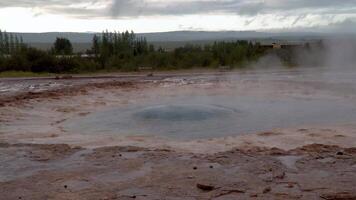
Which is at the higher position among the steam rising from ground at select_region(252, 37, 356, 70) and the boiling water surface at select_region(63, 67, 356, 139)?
the steam rising from ground at select_region(252, 37, 356, 70)

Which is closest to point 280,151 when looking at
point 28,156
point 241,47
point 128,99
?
point 28,156

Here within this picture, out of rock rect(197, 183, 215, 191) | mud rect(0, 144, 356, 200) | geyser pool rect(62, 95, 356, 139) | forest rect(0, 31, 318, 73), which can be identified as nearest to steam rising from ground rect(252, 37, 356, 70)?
forest rect(0, 31, 318, 73)

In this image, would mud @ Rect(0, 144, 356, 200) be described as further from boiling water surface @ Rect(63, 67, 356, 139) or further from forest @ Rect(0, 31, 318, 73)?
forest @ Rect(0, 31, 318, 73)

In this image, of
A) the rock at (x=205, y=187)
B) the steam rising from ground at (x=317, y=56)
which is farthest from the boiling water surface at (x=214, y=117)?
the steam rising from ground at (x=317, y=56)

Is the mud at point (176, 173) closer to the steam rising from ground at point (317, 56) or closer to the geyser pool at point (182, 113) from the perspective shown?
the geyser pool at point (182, 113)

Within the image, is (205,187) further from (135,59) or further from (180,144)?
(135,59)

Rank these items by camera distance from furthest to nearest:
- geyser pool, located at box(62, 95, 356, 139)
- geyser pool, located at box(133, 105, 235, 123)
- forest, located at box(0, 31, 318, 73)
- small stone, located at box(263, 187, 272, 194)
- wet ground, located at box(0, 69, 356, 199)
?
forest, located at box(0, 31, 318, 73) → geyser pool, located at box(133, 105, 235, 123) → geyser pool, located at box(62, 95, 356, 139) → wet ground, located at box(0, 69, 356, 199) → small stone, located at box(263, 187, 272, 194)

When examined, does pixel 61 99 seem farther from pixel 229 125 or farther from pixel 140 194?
pixel 140 194

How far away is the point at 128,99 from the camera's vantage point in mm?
15820

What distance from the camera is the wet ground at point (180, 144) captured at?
22.0 feet

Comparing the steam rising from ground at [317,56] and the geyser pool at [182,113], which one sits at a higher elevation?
the steam rising from ground at [317,56]

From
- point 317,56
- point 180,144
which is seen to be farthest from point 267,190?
point 317,56

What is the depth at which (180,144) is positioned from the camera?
9.27m

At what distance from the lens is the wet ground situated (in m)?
6.70
